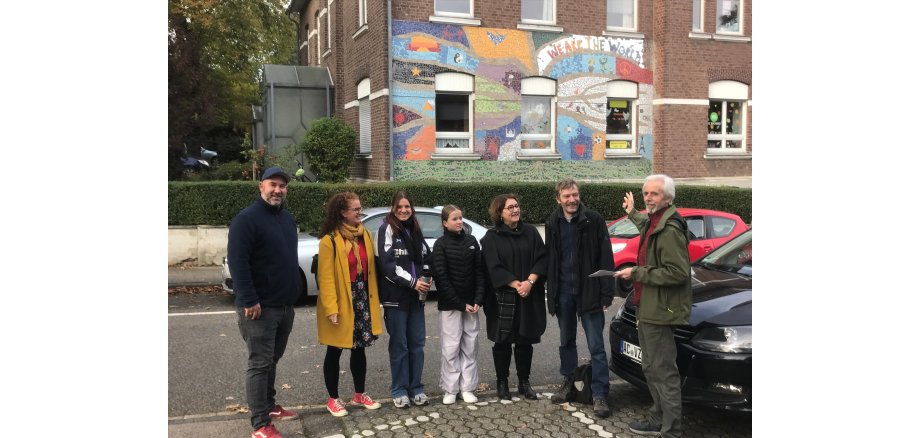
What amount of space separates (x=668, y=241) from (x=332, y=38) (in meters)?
19.2

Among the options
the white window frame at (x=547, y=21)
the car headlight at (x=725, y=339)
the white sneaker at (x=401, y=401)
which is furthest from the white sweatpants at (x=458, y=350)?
the white window frame at (x=547, y=21)

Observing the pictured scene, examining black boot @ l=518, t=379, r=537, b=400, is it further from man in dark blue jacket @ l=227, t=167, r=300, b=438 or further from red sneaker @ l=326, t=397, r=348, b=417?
man in dark blue jacket @ l=227, t=167, r=300, b=438

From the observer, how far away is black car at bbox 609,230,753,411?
4.84 metres

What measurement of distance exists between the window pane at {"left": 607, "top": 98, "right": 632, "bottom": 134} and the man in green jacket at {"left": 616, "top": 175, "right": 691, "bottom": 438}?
14.3 meters

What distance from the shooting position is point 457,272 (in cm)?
581

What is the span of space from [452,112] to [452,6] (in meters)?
2.50

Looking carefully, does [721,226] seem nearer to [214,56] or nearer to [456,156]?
[456,156]

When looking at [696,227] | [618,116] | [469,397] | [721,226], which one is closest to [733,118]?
[618,116]

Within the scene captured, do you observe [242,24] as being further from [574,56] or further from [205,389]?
[205,389]

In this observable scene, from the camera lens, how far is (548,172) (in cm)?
1806

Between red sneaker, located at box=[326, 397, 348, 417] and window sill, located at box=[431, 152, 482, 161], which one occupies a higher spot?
window sill, located at box=[431, 152, 482, 161]

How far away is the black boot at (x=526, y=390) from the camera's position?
235 inches

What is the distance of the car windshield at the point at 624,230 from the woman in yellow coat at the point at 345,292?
6.88 meters

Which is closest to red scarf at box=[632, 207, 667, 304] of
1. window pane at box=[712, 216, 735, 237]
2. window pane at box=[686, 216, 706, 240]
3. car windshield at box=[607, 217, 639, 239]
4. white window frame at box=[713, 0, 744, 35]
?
car windshield at box=[607, 217, 639, 239]
